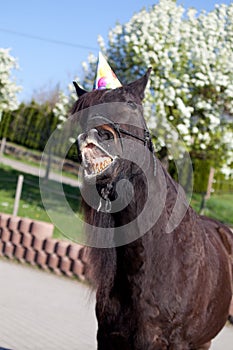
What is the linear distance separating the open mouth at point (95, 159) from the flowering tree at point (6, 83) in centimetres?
2324

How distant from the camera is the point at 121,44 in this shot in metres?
17.8

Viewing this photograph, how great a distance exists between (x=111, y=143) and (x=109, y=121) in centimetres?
11

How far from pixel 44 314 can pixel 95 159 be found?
5.00m

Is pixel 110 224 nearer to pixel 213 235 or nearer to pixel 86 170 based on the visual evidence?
pixel 86 170

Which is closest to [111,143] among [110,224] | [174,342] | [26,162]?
[110,224]

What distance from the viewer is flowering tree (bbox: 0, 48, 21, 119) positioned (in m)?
25.6

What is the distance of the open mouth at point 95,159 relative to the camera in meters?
2.95

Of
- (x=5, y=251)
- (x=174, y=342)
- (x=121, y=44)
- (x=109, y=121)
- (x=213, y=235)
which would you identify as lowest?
(x=5, y=251)

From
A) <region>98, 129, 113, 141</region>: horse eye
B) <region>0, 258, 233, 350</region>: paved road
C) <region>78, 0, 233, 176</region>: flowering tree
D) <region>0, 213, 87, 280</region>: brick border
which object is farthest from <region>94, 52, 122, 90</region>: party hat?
<region>78, 0, 233, 176</region>: flowering tree

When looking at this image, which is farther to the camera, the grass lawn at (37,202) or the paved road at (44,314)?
the grass lawn at (37,202)

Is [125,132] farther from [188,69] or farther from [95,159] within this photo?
[188,69]

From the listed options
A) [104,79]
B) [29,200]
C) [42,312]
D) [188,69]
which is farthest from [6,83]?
[104,79]

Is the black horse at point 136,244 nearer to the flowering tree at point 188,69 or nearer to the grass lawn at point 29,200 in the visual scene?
the grass lawn at point 29,200

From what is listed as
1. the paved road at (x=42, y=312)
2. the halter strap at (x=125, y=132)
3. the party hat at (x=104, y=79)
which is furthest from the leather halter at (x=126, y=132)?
the paved road at (x=42, y=312)
